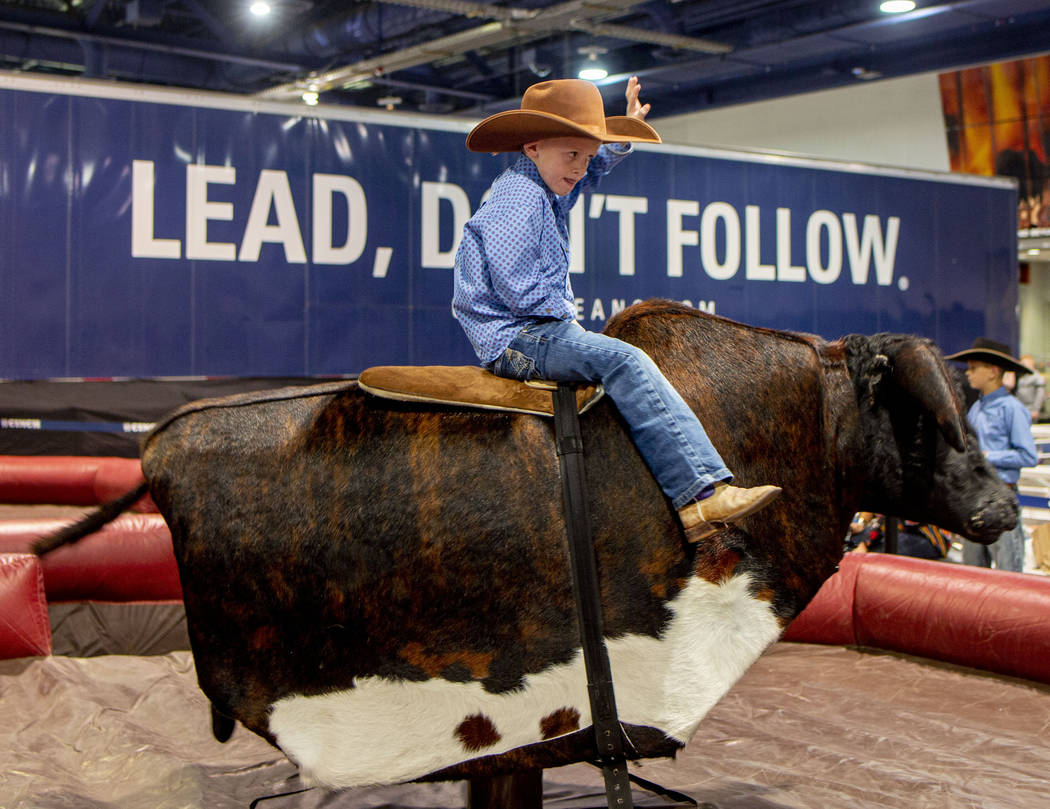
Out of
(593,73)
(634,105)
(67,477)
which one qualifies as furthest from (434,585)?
(593,73)

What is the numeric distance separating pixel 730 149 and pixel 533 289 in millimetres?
6538

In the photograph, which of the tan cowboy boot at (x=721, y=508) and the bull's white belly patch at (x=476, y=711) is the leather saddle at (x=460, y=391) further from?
the bull's white belly patch at (x=476, y=711)

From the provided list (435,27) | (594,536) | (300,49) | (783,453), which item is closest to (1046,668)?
(783,453)

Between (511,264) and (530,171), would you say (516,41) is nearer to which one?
(530,171)

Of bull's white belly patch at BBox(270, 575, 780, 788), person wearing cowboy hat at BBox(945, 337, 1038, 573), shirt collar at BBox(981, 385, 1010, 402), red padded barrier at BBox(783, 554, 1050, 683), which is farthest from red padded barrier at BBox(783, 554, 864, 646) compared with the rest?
bull's white belly patch at BBox(270, 575, 780, 788)

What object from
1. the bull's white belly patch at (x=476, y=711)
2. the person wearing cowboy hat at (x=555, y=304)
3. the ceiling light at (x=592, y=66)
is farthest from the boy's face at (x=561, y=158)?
the ceiling light at (x=592, y=66)

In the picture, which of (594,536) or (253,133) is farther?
(253,133)

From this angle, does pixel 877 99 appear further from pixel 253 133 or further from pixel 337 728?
pixel 337 728

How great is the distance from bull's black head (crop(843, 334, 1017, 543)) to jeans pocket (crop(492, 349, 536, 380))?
830mm

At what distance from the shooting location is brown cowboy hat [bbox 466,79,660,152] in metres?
2.33

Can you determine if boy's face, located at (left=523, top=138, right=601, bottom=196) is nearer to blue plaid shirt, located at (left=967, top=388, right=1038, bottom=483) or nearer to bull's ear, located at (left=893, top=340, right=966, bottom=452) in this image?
bull's ear, located at (left=893, top=340, right=966, bottom=452)

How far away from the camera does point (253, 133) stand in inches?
263

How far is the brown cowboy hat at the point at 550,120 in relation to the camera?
Result: 7.63 feet

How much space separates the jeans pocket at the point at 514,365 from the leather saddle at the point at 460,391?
43 millimetres
